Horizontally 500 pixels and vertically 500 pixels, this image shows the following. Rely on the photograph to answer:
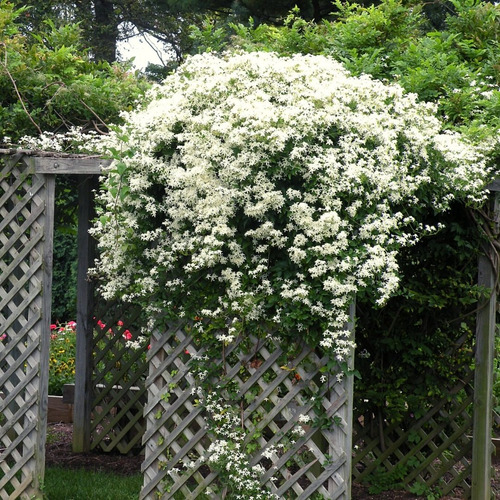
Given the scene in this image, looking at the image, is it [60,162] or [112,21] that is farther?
[112,21]

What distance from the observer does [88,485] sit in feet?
18.6

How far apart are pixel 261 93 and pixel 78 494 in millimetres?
3106

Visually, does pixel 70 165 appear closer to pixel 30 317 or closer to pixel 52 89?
pixel 30 317

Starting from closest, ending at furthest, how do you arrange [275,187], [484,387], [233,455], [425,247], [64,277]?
[275,187] < [233,455] < [484,387] < [425,247] < [64,277]

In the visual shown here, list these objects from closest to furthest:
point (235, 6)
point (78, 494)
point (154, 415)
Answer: point (154, 415) < point (78, 494) < point (235, 6)

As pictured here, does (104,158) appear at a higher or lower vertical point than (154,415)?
higher

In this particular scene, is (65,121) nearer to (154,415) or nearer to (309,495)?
(154,415)

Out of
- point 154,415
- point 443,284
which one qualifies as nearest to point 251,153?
point 154,415

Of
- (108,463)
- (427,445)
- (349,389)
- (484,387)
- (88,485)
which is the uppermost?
(349,389)

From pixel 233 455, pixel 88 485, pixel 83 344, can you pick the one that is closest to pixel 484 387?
pixel 233 455

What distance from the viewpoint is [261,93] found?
13.2ft

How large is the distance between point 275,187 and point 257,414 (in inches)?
49.4

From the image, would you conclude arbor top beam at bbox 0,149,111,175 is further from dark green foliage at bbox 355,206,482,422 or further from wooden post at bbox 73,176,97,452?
dark green foliage at bbox 355,206,482,422

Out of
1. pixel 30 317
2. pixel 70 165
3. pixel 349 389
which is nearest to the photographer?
pixel 349 389
